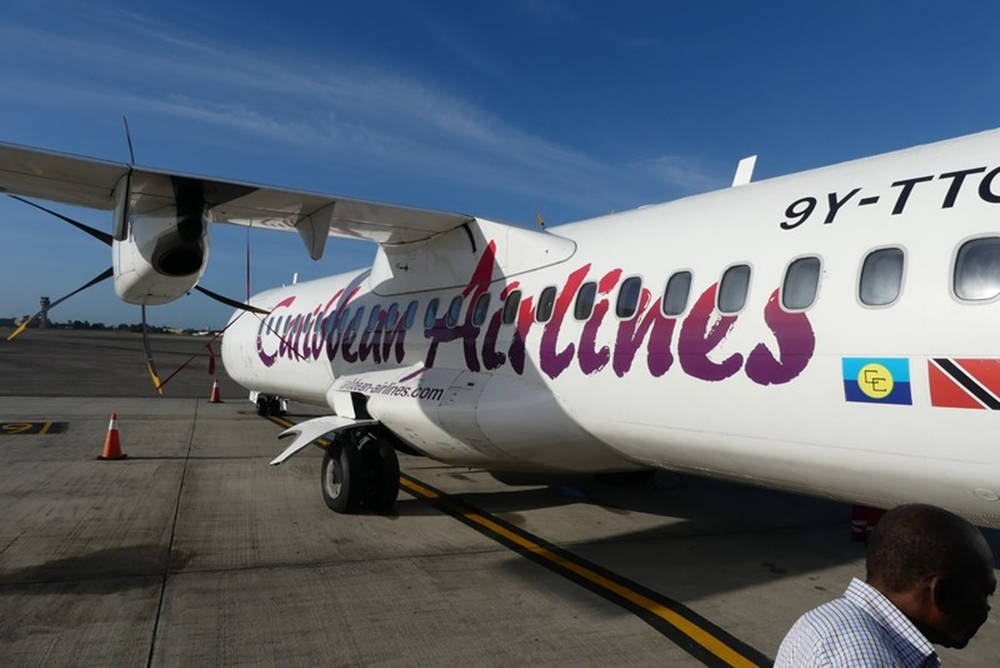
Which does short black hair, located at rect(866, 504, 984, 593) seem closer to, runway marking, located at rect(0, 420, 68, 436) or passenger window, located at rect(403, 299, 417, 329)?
passenger window, located at rect(403, 299, 417, 329)

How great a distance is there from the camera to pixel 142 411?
61.1 feet

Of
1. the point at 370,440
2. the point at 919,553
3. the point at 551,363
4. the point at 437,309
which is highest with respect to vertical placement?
the point at 437,309

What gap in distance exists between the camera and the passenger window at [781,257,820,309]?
4789mm

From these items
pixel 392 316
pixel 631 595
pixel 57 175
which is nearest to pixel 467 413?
pixel 631 595

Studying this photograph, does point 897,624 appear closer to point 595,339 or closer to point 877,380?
point 877,380

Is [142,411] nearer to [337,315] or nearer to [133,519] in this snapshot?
[337,315]

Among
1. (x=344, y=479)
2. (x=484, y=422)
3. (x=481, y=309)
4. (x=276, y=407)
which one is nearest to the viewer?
(x=484, y=422)

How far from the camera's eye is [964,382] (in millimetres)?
3932

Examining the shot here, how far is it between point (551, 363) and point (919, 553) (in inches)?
209

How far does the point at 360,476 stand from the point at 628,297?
3982 mm

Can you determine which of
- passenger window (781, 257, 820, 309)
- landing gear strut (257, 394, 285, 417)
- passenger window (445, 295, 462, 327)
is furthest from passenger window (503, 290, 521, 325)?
landing gear strut (257, 394, 285, 417)

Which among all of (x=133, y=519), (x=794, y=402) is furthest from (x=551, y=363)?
(x=133, y=519)

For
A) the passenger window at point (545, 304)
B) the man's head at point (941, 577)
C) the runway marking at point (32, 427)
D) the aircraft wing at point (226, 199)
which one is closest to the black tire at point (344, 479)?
the aircraft wing at point (226, 199)

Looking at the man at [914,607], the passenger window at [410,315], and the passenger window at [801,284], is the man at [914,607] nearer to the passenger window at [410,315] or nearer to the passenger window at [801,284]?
the passenger window at [801,284]
